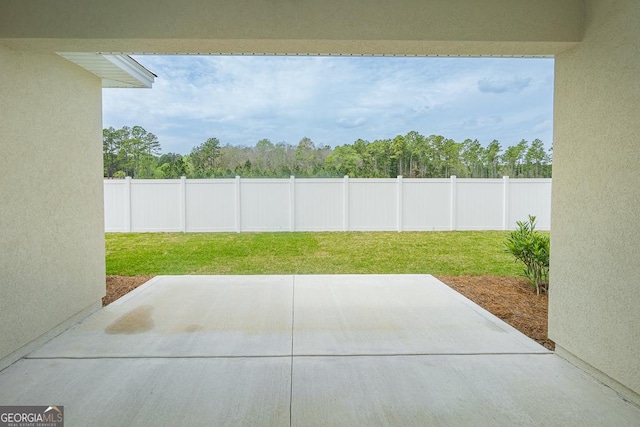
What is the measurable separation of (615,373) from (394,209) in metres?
7.28

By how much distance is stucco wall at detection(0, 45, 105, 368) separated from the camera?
3.35 meters

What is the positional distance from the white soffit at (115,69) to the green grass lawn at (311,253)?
393cm

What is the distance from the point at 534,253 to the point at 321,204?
528 cm

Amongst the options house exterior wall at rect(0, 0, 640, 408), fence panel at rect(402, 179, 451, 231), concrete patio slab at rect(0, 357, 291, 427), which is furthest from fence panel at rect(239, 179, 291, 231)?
concrete patio slab at rect(0, 357, 291, 427)

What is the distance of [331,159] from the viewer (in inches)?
419

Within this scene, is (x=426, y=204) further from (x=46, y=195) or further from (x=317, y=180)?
(x=46, y=195)

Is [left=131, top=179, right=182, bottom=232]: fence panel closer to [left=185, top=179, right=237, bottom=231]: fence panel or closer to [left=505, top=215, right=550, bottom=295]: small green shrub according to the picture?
[left=185, top=179, right=237, bottom=231]: fence panel

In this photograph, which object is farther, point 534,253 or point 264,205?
point 264,205

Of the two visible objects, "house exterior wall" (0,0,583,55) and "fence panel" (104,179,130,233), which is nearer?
"house exterior wall" (0,0,583,55)

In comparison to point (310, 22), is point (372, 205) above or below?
below

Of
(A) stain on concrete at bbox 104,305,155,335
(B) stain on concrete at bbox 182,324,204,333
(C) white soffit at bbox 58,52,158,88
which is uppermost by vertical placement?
(C) white soffit at bbox 58,52,158,88

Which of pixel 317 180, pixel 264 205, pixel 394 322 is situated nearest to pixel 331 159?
pixel 317 180

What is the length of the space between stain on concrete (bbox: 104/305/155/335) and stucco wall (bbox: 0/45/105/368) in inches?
17.0

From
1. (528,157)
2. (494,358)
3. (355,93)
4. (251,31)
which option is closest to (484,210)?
(528,157)
